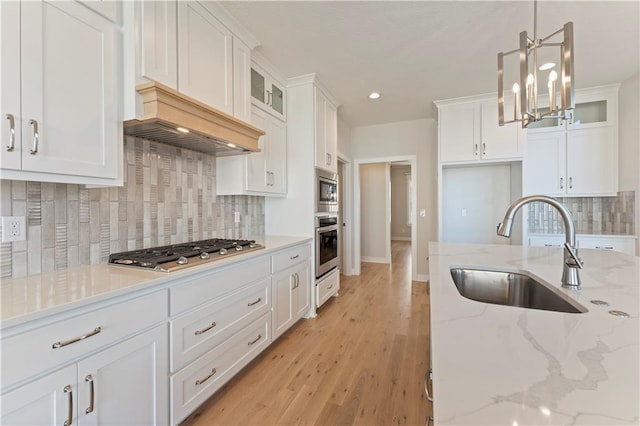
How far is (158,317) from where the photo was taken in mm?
1326

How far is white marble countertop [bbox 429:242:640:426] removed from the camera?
436 millimetres

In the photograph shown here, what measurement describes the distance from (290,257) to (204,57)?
5.47 feet

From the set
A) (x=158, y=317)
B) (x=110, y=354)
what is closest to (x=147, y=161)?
(x=158, y=317)

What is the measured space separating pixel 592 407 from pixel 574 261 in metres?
0.81

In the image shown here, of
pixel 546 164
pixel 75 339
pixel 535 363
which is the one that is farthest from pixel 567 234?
pixel 546 164

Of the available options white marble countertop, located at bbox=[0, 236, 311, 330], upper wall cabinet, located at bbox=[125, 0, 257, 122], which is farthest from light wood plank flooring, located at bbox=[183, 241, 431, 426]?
upper wall cabinet, located at bbox=[125, 0, 257, 122]

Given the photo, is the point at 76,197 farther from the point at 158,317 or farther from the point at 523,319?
the point at 523,319

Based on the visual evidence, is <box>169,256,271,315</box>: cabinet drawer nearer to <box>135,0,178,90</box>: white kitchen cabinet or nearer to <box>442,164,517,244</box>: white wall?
<box>135,0,178,90</box>: white kitchen cabinet

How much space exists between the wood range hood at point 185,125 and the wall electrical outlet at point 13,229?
0.66 m

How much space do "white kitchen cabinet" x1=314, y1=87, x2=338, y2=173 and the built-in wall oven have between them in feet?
2.04

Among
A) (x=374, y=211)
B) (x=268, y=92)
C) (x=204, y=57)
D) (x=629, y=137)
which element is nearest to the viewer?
(x=204, y=57)

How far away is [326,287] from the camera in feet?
11.0

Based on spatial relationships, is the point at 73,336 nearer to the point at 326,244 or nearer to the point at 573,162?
the point at 326,244

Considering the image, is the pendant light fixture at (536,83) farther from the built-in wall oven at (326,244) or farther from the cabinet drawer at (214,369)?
the cabinet drawer at (214,369)
